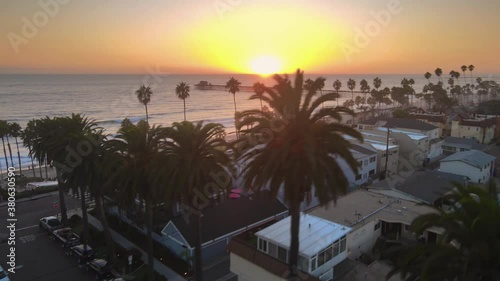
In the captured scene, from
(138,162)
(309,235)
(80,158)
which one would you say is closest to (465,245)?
(309,235)

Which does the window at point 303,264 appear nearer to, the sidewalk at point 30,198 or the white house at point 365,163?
the white house at point 365,163

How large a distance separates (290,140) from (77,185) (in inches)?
642

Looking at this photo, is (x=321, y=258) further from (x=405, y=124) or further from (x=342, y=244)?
(x=405, y=124)

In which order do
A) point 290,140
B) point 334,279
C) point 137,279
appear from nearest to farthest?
point 290,140 < point 334,279 < point 137,279

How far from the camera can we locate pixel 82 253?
23.2m

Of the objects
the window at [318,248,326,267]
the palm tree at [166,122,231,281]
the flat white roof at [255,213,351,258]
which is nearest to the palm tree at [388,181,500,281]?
the window at [318,248,326,267]

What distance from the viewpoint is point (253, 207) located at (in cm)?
2791

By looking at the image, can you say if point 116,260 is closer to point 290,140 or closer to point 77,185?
point 77,185

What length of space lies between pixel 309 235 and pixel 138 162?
10261mm

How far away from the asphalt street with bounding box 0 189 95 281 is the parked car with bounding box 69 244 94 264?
0.44 m

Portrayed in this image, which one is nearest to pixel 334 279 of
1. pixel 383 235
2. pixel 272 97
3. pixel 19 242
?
pixel 383 235

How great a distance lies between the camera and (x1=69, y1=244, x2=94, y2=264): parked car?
23.0 metres

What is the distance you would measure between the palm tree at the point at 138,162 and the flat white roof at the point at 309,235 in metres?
6.43

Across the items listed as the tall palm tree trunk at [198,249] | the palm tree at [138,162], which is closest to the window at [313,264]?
the tall palm tree trunk at [198,249]
